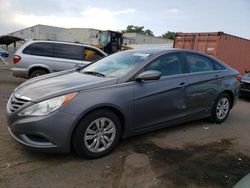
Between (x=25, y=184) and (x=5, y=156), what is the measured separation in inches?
32.1

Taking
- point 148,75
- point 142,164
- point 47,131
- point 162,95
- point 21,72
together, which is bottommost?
point 142,164

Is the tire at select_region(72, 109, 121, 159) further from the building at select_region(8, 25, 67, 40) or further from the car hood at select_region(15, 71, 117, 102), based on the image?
the building at select_region(8, 25, 67, 40)

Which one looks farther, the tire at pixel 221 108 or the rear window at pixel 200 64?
the tire at pixel 221 108

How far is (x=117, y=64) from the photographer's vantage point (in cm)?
458

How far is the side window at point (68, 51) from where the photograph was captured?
912 cm

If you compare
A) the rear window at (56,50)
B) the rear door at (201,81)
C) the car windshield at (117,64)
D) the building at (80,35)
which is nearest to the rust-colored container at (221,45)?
the rear window at (56,50)

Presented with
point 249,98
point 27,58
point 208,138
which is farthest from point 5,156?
point 249,98

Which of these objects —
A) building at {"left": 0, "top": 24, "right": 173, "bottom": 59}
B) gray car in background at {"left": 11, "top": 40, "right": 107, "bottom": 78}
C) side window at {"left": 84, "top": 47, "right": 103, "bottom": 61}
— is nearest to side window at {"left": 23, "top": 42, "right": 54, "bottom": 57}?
gray car in background at {"left": 11, "top": 40, "right": 107, "bottom": 78}

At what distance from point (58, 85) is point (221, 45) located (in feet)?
35.6

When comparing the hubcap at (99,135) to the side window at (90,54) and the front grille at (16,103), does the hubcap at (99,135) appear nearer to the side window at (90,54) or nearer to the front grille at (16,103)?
the front grille at (16,103)

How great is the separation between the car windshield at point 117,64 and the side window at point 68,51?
4.38 metres

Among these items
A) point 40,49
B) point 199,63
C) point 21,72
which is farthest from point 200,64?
point 21,72

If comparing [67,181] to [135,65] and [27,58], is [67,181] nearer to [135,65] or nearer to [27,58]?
[135,65]

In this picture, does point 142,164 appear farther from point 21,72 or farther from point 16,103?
point 21,72
